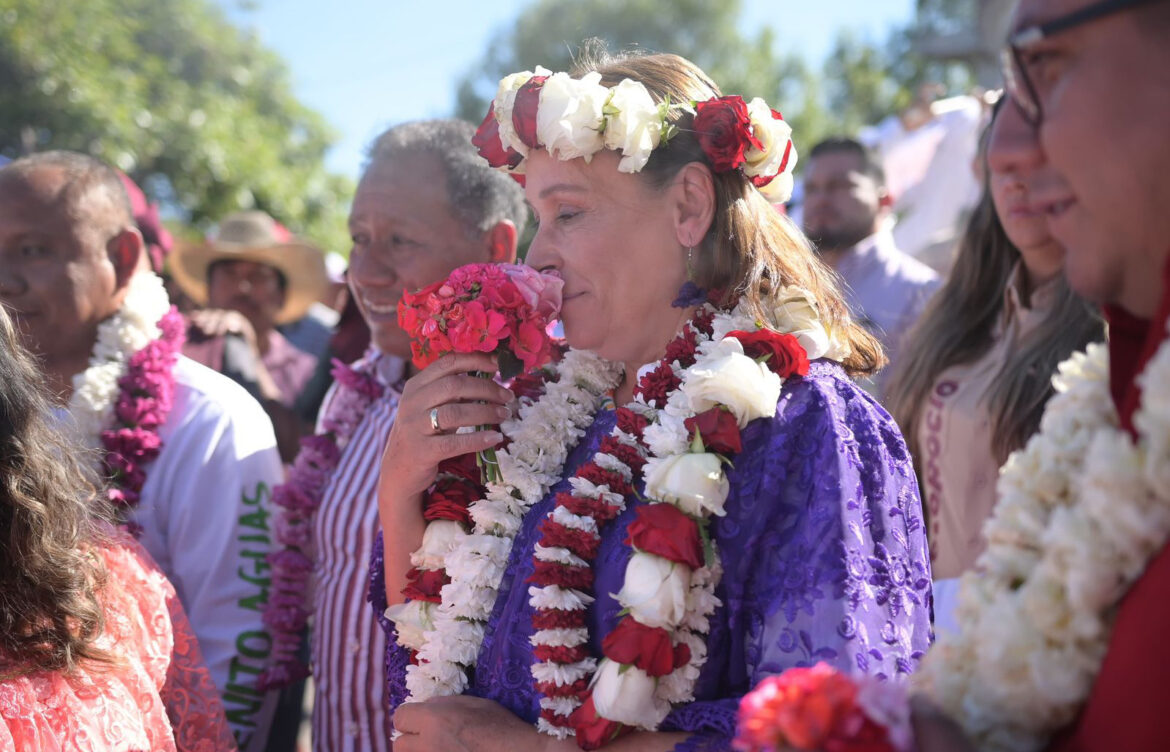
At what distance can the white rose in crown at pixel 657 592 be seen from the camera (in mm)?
2045

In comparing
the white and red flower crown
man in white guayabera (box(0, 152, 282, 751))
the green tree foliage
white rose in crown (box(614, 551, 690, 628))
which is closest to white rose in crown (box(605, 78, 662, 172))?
the white and red flower crown

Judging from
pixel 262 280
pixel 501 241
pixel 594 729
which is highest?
pixel 262 280

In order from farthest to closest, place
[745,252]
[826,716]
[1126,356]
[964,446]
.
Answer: [964,446] → [745,252] → [1126,356] → [826,716]

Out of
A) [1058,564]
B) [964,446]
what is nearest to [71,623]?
[1058,564]

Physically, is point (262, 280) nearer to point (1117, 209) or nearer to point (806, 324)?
point (806, 324)

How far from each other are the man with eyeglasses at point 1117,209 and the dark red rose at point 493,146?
4.81 ft

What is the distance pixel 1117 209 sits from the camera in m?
1.36

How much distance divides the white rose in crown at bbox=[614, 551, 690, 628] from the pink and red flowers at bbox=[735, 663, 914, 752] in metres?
0.64

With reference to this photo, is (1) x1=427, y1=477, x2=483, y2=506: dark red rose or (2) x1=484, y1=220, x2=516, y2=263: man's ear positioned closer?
(1) x1=427, y1=477, x2=483, y2=506: dark red rose

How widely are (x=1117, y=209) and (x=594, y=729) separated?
1325 mm

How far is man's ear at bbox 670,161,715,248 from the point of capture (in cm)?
253

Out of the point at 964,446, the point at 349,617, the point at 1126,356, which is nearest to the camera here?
the point at 1126,356

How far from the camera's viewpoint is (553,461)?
269cm

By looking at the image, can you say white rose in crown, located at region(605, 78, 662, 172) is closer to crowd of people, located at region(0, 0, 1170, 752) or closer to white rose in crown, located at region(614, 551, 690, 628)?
crowd of people, located at region(0, 0, 1170, 752)
